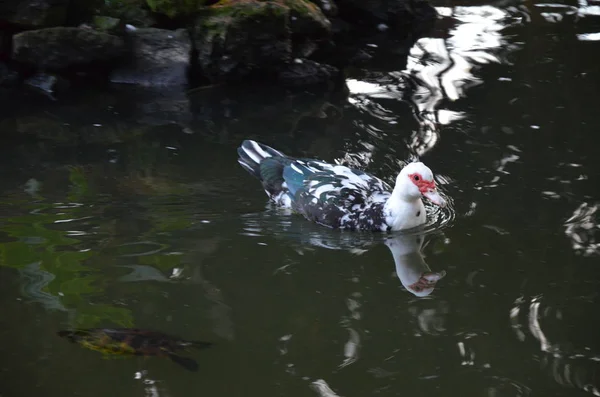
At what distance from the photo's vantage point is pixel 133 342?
15.2 ft

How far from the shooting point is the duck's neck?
6.12m

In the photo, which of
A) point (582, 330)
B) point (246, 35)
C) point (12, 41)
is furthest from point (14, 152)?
point (582, 330)

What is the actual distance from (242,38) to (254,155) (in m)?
2.59

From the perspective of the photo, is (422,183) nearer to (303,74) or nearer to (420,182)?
(420,182)

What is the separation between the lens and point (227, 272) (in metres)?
5.55

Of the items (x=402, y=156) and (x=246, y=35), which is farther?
(x=246, y=35)

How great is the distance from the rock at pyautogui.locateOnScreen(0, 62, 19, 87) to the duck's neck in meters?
4.88

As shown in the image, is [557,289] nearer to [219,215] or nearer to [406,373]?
[406,373]

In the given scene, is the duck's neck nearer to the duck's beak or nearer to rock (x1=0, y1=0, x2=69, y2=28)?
the duck's beak

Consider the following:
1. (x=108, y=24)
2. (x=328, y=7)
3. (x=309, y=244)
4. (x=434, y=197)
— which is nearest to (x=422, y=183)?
(x=434, y=197)

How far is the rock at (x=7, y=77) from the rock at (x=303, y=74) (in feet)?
9.04

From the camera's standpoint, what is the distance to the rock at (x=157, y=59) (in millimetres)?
9297

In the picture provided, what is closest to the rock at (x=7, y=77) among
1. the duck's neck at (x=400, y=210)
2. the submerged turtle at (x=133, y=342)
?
the duck's neck at (x=400, y=210)

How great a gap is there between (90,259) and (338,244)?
1.65 meters
